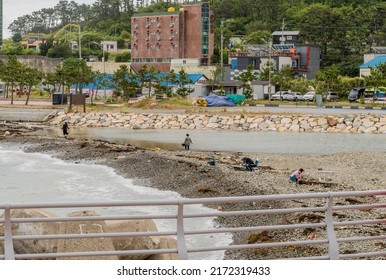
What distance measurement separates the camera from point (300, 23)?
122m

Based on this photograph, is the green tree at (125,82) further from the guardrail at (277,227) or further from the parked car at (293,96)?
the guardrail at (277,227)

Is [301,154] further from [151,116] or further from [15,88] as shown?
[15,88]

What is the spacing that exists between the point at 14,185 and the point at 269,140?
23.3 m

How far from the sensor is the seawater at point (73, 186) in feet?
75.4

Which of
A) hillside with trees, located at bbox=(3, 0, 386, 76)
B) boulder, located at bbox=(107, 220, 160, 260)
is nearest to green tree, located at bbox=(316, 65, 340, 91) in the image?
hillside with trees, located at bbox=(3, 0, 386, 76)

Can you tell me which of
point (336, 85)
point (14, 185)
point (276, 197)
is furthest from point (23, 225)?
point (336, 85)

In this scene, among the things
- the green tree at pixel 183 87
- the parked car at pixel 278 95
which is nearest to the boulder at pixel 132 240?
the parked car at pixel 278 95

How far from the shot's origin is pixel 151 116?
6750cm

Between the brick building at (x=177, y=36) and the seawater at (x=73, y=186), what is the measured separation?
6730cm

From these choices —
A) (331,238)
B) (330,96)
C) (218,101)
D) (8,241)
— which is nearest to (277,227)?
(331,238)

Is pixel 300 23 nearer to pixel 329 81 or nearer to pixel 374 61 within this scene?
pixel 374 61

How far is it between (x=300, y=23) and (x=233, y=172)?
3776 inches

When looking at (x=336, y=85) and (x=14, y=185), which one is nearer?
(x=14, y=185)

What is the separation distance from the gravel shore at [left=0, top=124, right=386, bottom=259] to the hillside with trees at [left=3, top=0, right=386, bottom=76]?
68.2 meters
